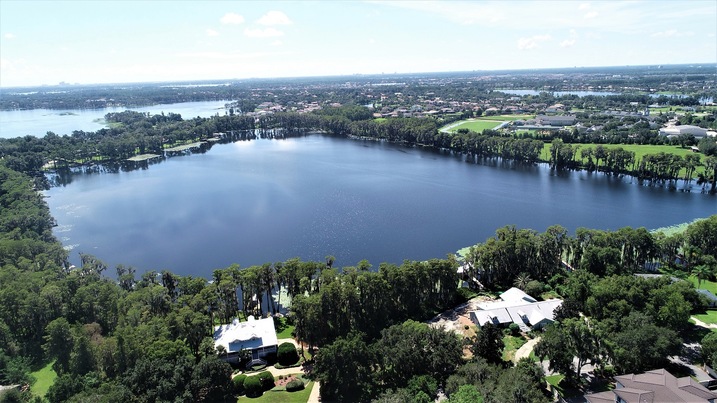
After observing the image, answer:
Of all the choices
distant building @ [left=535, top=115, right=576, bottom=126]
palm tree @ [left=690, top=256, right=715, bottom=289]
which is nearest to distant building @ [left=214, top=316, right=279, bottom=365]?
palm tree @ [left=690, top=256, right=715, bottom=289]

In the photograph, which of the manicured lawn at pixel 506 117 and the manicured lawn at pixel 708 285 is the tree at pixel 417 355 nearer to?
the manicured lawn at pixel 708 285

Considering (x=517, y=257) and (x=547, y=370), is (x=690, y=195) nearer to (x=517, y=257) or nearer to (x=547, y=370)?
(x=517, y=257)

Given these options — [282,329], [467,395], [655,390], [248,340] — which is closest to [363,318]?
[282,329]

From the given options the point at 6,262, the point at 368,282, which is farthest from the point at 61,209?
the point at 368,282

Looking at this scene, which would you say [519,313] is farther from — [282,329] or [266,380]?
[266,380]

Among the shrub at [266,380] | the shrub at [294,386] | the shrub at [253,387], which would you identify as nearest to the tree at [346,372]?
the shrub at [294,386]
